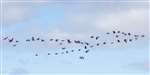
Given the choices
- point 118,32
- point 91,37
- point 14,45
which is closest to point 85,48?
point 91,37

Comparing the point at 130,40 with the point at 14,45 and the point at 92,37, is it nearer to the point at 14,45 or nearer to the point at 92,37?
the point at 92,37

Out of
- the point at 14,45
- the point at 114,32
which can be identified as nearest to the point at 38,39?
the point at 14,45

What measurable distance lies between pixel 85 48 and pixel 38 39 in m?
7.21

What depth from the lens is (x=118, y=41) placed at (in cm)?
5944

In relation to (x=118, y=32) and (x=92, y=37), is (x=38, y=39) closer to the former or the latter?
(x=92, y=37)

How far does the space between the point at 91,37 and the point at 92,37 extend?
7.6 inches

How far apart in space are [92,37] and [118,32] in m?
4.02

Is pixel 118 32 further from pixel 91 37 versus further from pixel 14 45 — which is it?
pixel 14 45

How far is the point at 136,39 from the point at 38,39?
14.7 meters

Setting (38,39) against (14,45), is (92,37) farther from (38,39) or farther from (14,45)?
(14,45)

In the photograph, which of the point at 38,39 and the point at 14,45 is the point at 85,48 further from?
the point at 14,45

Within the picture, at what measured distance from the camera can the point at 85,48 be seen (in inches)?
2338

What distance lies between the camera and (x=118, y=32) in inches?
2338

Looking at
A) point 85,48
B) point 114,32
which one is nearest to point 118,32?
point 114,32
